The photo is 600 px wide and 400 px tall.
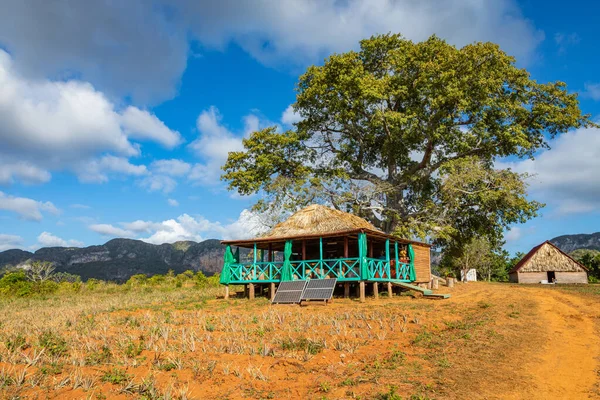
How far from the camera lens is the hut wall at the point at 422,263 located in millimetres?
22125

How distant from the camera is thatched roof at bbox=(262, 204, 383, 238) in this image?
19.2 metres

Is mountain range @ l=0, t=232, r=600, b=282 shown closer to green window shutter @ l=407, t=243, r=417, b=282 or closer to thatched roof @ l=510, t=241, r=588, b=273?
thatched roof @ l=510, t=241, r=588, b=273

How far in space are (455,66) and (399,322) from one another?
19064mm

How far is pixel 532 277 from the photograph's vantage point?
3788 cm

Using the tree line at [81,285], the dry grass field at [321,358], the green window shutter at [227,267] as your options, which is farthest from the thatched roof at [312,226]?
the tree line at [81,285]

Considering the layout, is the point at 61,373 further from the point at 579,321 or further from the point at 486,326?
the point at 579,321

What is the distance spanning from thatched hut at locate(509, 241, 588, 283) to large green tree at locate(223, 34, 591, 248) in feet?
42.3

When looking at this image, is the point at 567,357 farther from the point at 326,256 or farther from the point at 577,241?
the point at 577,241

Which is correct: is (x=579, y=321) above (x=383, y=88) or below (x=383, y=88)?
below

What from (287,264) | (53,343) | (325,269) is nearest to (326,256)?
(325,269)

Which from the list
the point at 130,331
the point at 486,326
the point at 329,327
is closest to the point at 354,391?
the point at 329,327

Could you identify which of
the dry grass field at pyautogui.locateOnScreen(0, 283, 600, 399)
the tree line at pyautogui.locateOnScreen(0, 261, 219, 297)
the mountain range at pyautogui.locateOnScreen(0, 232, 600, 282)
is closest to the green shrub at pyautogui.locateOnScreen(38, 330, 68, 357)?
the dry grass field at pyautogui.locateOnScreen(0, 283, 600, 399)

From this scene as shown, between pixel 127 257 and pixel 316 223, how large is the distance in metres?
83.4

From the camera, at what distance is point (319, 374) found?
6.57 meters
